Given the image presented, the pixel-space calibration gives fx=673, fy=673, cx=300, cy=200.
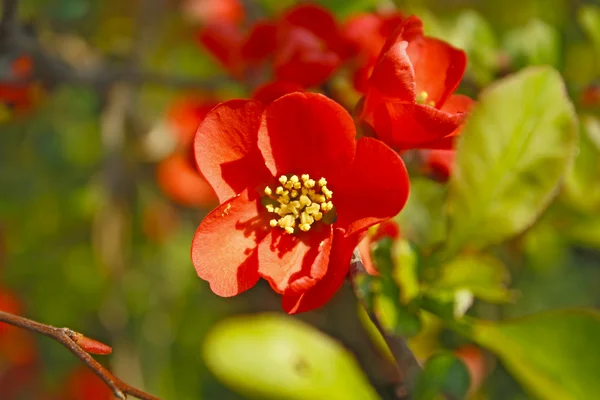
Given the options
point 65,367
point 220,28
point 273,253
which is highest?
point 220,28

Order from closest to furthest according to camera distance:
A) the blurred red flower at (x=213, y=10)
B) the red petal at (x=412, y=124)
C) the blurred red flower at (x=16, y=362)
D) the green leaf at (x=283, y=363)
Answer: the red petal at (x=412, y=124), the green leaf at (x=283, y=363), the blurred red flower at (x=213, y=10), the blurred red flower at (x=16, y=362)

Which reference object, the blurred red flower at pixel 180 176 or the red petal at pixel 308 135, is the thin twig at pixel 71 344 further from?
the blurred red flower at pixel 180 176

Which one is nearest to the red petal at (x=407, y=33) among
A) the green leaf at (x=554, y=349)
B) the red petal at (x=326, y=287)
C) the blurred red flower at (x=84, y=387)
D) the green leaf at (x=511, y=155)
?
the green leaf at (x=511, y=155)

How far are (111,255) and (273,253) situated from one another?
1190mm

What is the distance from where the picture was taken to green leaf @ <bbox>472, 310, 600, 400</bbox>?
0.77 m

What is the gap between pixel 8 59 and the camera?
3.87ft

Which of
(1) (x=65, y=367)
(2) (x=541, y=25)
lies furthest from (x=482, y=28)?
(1) (x=65, y=367)

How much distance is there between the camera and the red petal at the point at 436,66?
76cm

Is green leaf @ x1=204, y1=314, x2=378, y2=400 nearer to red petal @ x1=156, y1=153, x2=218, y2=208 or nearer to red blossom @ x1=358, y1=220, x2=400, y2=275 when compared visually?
red blossom @ x1=358, y1=220, x2=400, y2=275

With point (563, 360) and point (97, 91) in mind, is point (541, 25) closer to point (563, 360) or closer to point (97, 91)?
point (563, 360)

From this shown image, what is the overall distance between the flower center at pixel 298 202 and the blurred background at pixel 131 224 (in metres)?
0.74

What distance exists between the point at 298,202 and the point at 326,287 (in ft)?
0.38

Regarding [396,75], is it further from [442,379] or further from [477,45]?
[477,45]

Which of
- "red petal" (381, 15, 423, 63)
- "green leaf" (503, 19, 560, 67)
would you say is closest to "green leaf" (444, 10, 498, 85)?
"green leaf" (503, 19, 560, 67)
